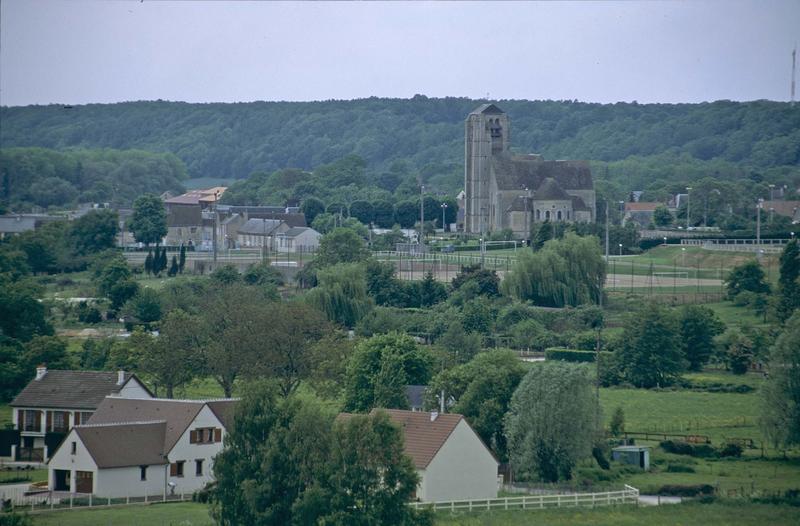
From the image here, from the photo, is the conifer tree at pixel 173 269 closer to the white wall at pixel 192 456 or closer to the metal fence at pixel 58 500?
the white wall at pixel 192 456

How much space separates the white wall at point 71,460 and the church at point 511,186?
6451 centimetres

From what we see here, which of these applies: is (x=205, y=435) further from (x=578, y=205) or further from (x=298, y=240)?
(x=578, y=205)

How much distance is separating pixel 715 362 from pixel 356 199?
235 ft

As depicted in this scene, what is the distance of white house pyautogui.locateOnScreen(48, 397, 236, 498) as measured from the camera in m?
32.5

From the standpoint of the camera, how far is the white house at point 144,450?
107ft

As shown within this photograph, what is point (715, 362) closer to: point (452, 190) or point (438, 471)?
point (438, 471)

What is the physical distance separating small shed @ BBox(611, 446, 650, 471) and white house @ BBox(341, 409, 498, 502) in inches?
174

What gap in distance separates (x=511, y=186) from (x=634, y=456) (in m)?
66.9

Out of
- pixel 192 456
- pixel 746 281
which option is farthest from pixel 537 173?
pixel 192 456

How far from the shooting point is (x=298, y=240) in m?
94.6

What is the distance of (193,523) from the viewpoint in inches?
1127

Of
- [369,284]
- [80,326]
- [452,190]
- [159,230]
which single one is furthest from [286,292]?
[452,190]

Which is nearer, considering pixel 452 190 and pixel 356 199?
pixel 356 199

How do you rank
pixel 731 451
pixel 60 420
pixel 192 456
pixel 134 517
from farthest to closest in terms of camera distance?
pixel 60 420, pixel 731 451, pixel 192 456, pixel 134 517
